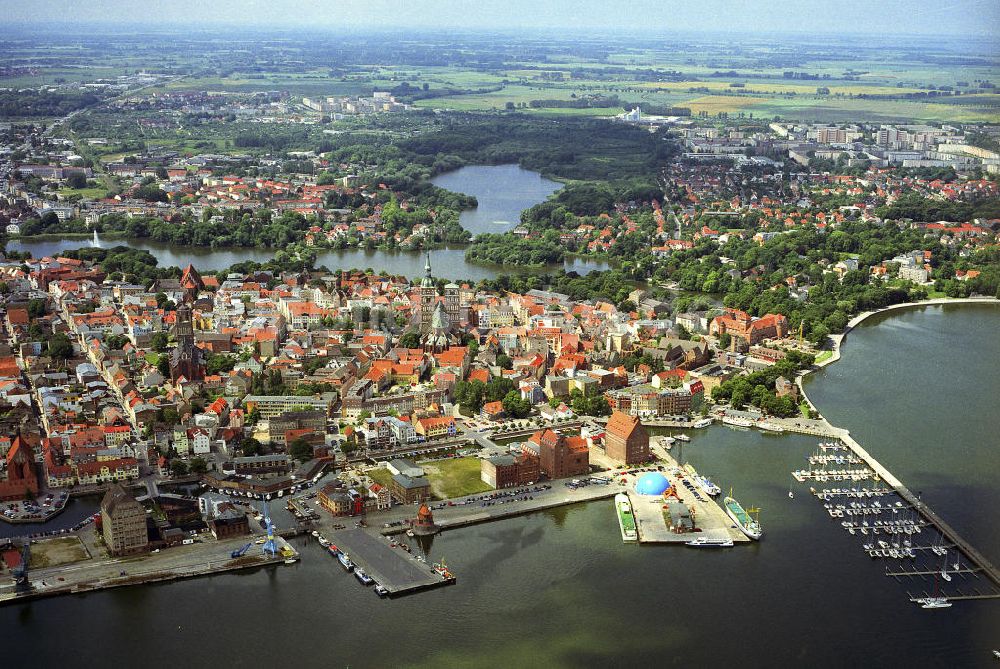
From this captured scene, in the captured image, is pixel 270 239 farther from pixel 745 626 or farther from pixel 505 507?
pixel 745 626

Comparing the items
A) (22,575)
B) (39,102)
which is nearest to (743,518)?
(22,575)

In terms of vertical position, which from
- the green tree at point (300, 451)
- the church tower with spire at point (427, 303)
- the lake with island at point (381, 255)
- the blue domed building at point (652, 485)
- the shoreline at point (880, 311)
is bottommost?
the shoreline at point (880, 311)

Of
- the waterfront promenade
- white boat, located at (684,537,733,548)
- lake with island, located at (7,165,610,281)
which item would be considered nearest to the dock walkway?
the waterfront promenade

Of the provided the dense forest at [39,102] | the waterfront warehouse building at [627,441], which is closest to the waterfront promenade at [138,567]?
the waterfront warehouse building at [627,441]

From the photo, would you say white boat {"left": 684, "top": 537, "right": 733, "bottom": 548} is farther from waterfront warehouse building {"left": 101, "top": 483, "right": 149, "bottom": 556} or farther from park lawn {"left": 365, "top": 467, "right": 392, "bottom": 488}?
waterfront warehouse building {"left": 101, "top": 483, "right": 149, "bottom": 556}

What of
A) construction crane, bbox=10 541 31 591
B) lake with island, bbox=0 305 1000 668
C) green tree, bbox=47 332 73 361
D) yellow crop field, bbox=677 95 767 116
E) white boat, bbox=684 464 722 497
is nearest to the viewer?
lake with island, bbox=0 305 1000 668

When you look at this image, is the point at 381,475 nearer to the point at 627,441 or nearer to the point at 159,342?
the point at 627,441

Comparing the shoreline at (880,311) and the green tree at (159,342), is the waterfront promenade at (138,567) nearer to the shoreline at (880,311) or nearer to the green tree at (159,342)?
the green tree at (159,342)
